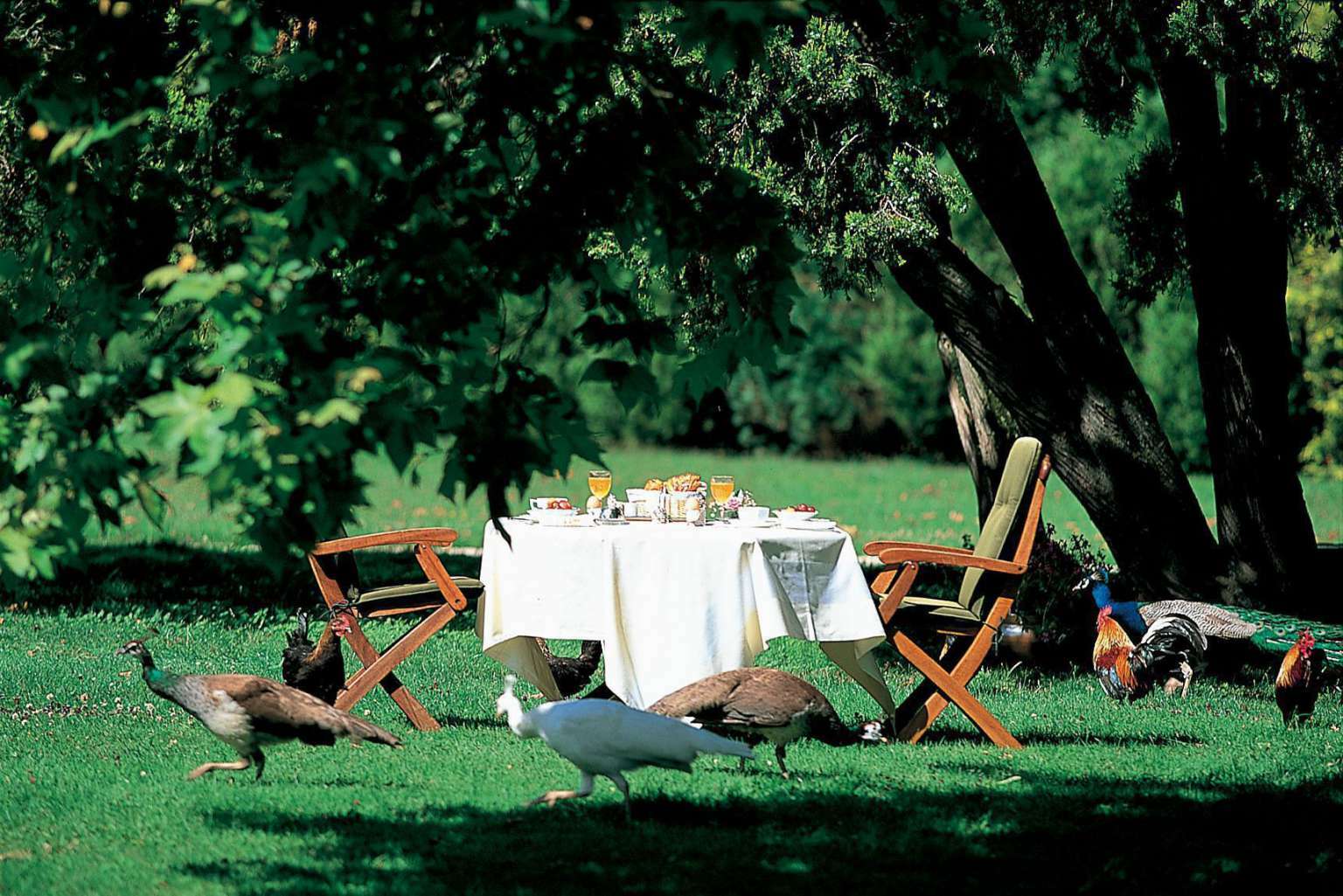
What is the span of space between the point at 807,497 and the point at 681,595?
1484cm

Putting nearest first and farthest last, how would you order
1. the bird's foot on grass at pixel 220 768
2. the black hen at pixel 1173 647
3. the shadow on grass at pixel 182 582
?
the bird's foot on grass at pixel 220 768 < the black hen at pixel 1173 647 < the shadow on grass at pixel 182 582

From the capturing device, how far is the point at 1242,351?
999 cm

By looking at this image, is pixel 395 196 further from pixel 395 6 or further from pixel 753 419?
pixel 753 419

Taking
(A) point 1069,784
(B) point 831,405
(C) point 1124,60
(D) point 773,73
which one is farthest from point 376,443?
(B) point 831,405

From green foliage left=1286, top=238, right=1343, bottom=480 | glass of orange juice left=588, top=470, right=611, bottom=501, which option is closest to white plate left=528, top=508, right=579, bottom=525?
glass of orange juice left=588, top=470, right=611, bottom=501

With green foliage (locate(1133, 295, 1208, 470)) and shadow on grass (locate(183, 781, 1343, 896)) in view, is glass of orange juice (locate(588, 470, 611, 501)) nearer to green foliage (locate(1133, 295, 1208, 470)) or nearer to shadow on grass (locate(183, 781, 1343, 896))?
shadow on grass (locate(183, 781, 1343, 896))

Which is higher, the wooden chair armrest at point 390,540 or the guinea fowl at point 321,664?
the wooden chair armrest at point 390,540

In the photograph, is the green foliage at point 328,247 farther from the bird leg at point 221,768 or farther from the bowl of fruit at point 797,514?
the bowl of fruit at point 797,514

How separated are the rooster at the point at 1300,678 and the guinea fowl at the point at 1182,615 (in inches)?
28.6

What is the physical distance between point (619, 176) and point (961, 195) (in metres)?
4.45

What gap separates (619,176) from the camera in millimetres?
4762

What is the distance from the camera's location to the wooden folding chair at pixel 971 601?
7297 mm

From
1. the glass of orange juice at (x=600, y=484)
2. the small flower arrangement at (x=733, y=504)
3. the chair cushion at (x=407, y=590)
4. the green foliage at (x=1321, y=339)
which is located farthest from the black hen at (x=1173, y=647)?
the green foliage at (x=1321, y=339)

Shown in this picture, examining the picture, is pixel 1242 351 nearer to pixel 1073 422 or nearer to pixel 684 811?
pixel 1073 422
